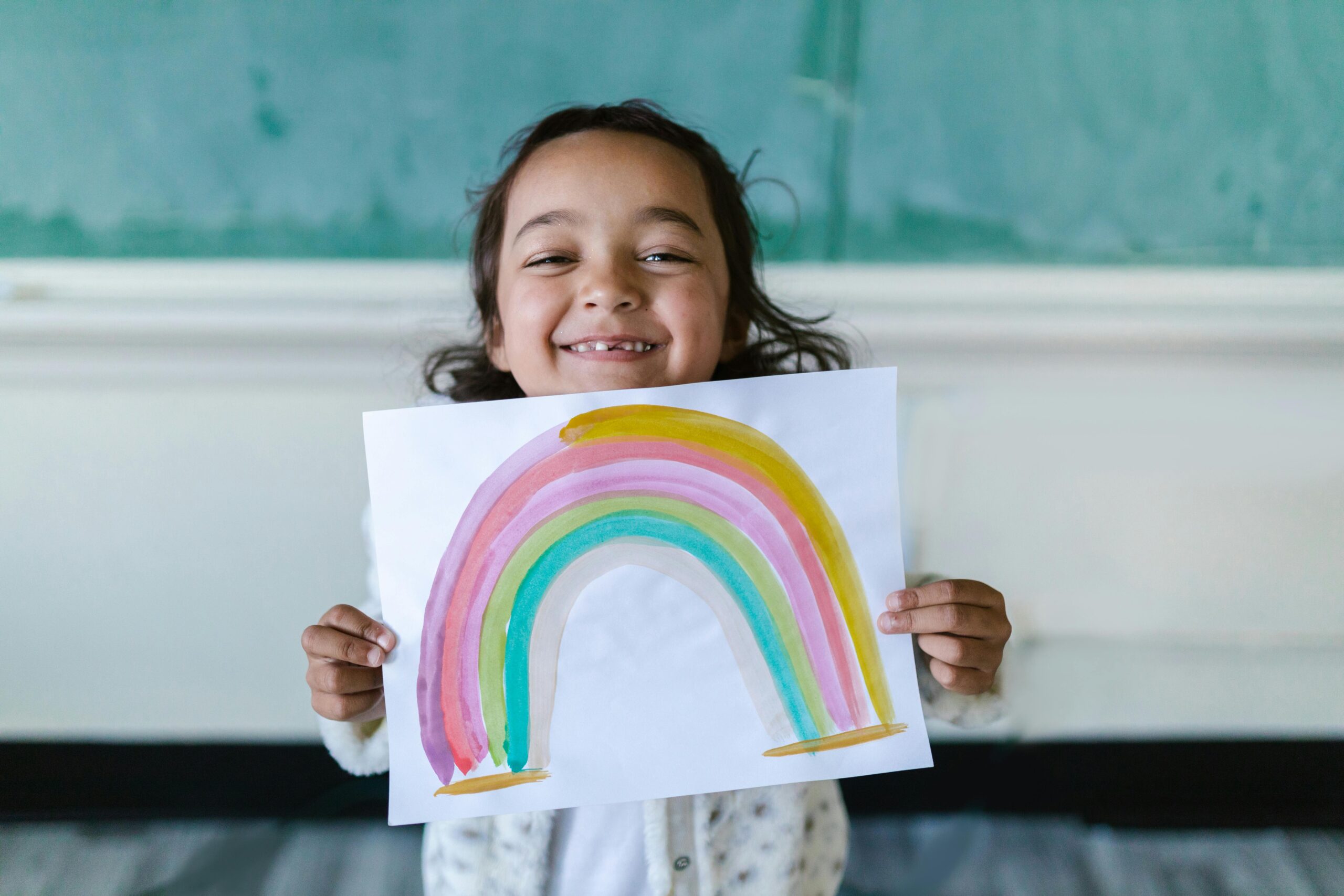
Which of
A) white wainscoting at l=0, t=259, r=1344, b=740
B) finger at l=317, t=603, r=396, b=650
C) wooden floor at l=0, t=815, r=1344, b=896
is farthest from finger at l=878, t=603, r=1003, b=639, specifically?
wooden floor at l=0, t=815, r=1344, b=896

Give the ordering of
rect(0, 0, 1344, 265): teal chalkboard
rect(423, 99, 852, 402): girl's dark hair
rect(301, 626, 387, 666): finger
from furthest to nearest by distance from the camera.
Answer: rect(0, 0, 1344, 265): teal chalkboard < rect(423, 99, 852, 402): girl's dark hair < rect(301, 626, 387, 666): finger

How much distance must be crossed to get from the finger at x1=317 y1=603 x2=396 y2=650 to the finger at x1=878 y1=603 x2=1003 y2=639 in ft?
1.03

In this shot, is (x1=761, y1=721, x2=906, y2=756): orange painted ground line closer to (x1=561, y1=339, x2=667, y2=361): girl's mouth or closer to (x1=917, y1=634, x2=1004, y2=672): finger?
(x1=917, y1=634, x2=1004, y2=672): finger

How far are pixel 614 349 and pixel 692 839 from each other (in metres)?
0.35

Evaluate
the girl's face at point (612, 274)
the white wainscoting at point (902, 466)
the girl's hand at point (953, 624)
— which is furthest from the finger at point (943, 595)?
the white wainscoting at point (902, 466)

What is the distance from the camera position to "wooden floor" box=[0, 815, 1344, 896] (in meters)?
1.00

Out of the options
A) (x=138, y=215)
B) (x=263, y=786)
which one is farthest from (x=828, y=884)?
(x=138, y=215)

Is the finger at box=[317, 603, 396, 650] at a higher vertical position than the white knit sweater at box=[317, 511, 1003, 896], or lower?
higher

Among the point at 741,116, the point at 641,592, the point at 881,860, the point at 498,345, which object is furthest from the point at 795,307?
the point at 881,860

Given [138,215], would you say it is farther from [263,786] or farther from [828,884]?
[828,884]

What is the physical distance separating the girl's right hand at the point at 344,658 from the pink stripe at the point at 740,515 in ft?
0.16

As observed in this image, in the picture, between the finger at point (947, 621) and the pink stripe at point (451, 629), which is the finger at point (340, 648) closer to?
the pink stripe at point (451, 629)

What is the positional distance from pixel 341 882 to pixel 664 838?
2.17 feet

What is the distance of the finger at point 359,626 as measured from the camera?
1.64 ft
